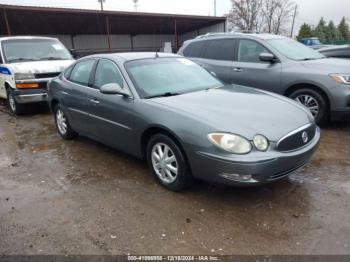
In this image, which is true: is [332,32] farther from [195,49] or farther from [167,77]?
[167,77]

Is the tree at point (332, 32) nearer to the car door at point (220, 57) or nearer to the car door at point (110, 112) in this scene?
the car door at point (220, 57)

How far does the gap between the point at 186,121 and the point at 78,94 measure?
7.66ft

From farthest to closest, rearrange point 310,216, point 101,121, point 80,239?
1. point 101,121
2. point 310,216
3. point 80,239

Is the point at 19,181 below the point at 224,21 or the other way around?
below

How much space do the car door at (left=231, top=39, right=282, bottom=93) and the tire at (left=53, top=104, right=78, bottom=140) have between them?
3.42m

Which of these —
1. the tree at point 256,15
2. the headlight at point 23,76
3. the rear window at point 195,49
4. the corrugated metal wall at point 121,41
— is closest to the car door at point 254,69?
the rear window at point 195,49

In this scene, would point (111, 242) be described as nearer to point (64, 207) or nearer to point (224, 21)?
point (64, 207)

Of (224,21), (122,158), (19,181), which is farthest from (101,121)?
(224,21)

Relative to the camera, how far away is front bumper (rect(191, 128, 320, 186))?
9.87 feet

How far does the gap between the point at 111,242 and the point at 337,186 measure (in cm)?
259

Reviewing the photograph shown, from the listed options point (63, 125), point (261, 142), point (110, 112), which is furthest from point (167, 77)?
point (63, 125)

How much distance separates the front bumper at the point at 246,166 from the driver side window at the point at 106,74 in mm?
1644

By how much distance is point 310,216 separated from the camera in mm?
3160

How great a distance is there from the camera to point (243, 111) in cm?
350
